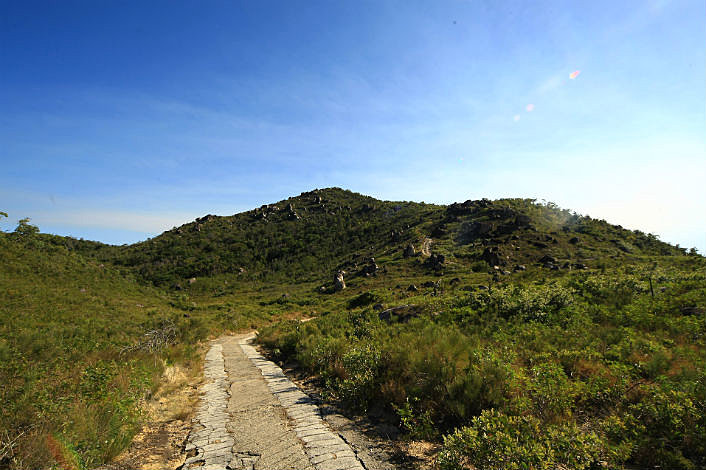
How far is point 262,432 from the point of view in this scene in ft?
18.5

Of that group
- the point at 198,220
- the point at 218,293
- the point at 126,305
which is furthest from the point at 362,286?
the point at 198,220

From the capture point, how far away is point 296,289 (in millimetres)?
54625

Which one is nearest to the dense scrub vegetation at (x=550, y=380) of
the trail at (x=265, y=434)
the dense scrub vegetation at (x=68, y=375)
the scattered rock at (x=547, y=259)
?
the trail at (x=265, y=434)

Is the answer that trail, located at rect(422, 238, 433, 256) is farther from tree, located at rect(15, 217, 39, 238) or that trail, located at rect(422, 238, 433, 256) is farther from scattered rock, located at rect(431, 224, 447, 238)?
tree, located at rect(15, 217, 39, 238)

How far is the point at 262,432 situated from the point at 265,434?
14 cm

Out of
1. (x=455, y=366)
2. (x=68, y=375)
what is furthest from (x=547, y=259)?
(x=68, y=375)

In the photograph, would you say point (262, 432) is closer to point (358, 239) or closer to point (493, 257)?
point (493, 257)

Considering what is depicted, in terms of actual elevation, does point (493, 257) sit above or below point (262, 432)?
above

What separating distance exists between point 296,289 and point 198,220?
193 ft

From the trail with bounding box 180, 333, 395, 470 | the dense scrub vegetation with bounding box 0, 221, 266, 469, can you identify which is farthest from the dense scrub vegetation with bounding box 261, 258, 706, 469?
the dense scrub vegetation with bounding box 0, 221, 266, 469

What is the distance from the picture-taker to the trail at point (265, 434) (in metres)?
4.47

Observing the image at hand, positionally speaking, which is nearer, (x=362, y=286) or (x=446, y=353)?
(x=446, y=353)

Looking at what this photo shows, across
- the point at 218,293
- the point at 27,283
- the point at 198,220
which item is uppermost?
the point at 198,220

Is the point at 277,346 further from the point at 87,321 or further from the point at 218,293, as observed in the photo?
the point at 218,293
